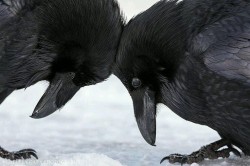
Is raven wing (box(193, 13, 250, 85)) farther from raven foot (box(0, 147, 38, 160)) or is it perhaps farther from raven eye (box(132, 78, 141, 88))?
raven foot (box(0, 147, 38, 160))

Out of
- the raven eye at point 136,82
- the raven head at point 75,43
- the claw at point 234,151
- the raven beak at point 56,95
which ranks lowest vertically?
the claw at point 234,151

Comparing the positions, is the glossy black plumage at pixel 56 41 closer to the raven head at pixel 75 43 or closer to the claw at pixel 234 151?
the raven head at pixel 75 43

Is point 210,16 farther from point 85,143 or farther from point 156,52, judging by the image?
point 85,143

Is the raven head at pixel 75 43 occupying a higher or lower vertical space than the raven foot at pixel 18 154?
higher

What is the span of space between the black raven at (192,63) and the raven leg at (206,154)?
0.18 meters

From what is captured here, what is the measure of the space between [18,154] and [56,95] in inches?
20.5

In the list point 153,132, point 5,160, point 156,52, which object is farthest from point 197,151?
point 5,160

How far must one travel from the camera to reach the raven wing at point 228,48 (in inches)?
184

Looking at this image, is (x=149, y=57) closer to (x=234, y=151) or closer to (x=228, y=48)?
(x=228, y=48)

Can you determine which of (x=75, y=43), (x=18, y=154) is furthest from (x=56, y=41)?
(x=18, y=154)

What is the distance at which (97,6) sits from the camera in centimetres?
527

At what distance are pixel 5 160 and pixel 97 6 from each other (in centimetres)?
122

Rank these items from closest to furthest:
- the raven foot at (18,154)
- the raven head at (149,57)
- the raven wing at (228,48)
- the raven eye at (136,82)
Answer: the raven wing at (228,48), the raven head at (149,57), the raven eye at (136,82), the raven foot at (18,154)

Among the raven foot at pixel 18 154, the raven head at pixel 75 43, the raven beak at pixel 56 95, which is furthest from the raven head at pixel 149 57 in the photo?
the raven foot at pixel 18 154
